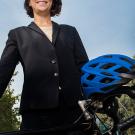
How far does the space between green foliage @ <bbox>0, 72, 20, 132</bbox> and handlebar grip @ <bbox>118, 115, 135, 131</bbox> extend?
30255 millimetres

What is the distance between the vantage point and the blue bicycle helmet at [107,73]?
3.60m

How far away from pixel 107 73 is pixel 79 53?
951 mm

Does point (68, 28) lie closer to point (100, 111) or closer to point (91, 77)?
point (91, 77)

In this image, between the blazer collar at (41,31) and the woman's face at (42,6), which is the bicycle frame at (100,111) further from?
the woman's face at (42,6)

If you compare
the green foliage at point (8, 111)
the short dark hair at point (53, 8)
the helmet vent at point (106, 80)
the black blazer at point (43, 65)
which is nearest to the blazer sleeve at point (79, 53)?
the black blazer at point (43, 65)

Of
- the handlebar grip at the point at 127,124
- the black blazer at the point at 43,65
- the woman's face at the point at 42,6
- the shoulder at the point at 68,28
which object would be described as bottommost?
the handlebar grip at the point at 127,124

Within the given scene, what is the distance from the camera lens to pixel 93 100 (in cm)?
378

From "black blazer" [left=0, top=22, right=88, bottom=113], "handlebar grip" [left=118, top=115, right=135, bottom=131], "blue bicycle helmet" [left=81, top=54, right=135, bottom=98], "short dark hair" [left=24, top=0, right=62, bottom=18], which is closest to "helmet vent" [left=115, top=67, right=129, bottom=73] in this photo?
"blue bicycle helmet" [left=81, top=54, right=135, bottom=98]

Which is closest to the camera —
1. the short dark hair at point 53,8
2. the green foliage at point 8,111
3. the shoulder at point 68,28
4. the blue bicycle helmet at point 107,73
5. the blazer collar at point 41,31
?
the blue bicycle helmet at point 107,73

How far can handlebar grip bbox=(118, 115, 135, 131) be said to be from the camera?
3607mm

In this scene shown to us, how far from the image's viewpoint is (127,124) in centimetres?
364

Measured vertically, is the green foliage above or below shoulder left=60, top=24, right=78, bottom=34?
below

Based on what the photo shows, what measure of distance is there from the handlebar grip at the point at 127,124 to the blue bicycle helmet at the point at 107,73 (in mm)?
257

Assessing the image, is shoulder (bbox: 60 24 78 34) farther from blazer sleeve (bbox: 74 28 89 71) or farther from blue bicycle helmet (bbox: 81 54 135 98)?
blue bicycle helmet (bbox: 81 54 135 98)
